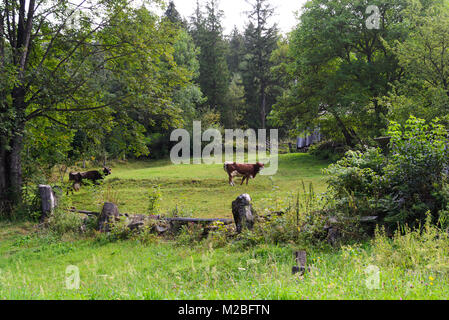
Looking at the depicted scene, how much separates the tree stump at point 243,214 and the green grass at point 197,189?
191 cm

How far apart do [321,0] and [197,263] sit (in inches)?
797

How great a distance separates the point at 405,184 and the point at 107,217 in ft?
22.1

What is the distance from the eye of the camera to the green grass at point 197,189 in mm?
10992

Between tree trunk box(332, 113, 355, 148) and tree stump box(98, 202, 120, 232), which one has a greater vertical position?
tree trunk box(332, 113, 355, 148)

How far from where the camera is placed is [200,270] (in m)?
4.94

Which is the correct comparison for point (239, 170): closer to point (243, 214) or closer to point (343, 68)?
point (243, 214)

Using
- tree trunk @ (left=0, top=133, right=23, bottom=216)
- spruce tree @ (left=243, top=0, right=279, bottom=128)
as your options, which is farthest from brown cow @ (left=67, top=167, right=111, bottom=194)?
spruce tree @ (left=243, top=0, right=279, bottom=128)

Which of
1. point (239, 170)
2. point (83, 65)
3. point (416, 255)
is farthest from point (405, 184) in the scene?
point (83, 65)

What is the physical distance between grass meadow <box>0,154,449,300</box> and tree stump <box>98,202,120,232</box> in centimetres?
46

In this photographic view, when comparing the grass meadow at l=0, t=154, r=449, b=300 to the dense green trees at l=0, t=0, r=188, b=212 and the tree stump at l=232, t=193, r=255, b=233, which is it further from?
the dense green trees at l=0, t=0, r=188, b=212

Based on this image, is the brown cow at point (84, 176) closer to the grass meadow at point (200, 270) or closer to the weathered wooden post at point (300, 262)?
the grass meadow at point (200, 270)

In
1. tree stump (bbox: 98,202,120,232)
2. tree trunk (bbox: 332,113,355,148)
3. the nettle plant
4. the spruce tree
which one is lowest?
tree stump (bbox: 98,202,120,232)

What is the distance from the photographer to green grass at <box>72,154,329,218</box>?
1099 cm
